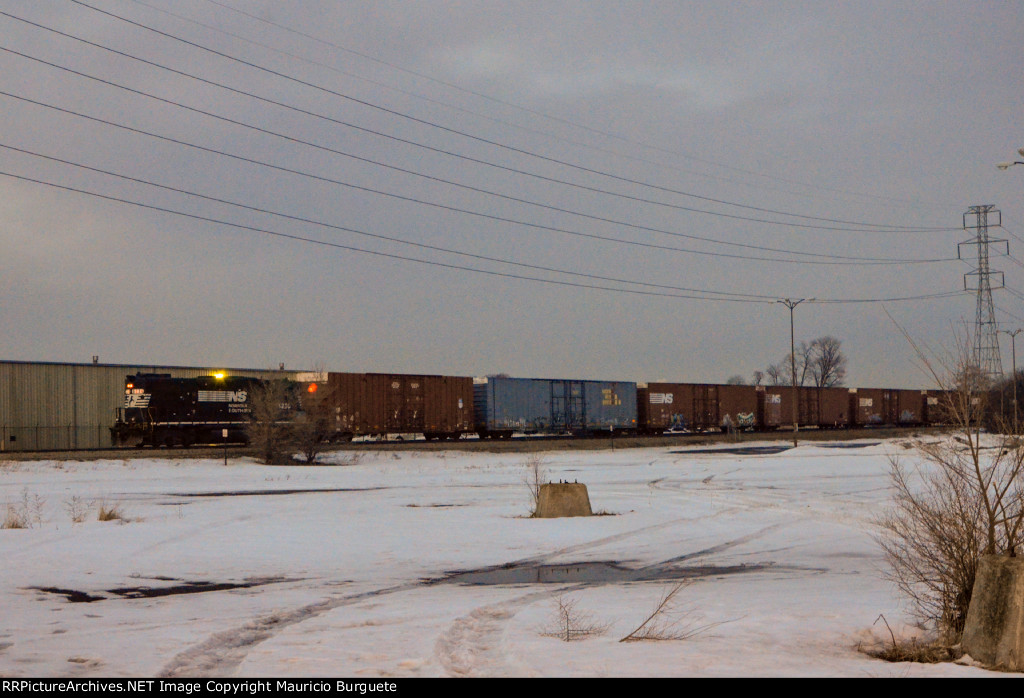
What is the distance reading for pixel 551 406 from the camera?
56969 mm

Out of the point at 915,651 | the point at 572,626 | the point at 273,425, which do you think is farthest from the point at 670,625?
the point at 273,425

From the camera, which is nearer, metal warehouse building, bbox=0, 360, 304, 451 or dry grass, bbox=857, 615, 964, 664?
dry grass, bbox=857, 615, 964, 664

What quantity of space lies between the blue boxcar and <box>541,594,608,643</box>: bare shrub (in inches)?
1765

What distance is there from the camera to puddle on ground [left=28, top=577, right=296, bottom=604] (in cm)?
1048

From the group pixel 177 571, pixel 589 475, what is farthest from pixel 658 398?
pixel 177 571

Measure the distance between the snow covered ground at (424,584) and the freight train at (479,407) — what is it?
15.6 meters

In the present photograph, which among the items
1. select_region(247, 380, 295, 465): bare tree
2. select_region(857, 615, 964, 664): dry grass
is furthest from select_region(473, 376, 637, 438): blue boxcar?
select_region(857, 615, 964, 664): dry grass

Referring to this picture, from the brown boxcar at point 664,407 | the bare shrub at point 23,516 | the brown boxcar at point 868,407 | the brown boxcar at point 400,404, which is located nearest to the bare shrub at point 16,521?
the bare shrub at point 23,516

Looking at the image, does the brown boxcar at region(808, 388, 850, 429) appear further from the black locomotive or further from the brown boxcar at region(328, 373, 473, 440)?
the black locomotive

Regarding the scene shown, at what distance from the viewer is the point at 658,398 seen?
63812 mm

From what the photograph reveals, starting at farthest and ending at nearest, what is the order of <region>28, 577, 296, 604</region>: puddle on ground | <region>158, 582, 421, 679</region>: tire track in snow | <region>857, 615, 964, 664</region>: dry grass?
<region>28, 577, 296, 604</region>: puddle on ground → <region>857, 615, 964, 664</region>: dry grass → <region>158, 582, 421, 679</region>: tire track in snow

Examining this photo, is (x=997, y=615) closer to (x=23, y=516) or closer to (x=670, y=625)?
(x=670, y=625)
